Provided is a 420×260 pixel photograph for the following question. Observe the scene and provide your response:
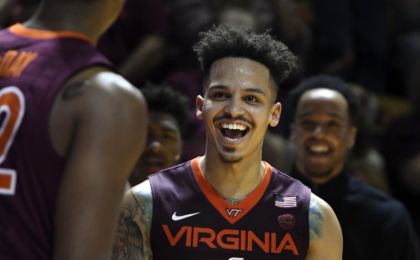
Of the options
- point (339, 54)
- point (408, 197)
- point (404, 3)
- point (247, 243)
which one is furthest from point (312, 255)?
point (404, 3)

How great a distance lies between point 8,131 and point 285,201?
163 cm

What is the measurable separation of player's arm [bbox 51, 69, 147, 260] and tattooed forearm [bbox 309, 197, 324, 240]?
1.43m

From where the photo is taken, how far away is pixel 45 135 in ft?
7.43

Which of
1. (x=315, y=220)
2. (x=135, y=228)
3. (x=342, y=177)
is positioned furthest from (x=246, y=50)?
(x=342, y=177)

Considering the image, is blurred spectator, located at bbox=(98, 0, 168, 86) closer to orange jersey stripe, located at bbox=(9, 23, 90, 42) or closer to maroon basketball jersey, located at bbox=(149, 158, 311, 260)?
maroon basketball jersey, located at bbox=(149, 158, 311, 260)

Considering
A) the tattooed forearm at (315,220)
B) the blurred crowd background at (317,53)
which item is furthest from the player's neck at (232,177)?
the blurred crowd background at (317,53)

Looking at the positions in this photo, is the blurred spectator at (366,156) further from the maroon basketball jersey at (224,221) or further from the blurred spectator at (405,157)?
the maroon basketball jersey at (224,221)

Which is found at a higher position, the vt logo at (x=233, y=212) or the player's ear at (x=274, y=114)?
the player's ear at (x=274, y=114)

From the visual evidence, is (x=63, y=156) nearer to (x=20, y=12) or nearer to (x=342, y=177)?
(x=342, y=177)

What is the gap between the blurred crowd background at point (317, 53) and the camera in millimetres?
6332

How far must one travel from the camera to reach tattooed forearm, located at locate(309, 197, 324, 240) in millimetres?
3568

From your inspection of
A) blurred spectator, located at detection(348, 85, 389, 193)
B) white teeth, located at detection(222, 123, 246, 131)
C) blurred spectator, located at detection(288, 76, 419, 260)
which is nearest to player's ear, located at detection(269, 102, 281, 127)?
white teeth, located at detection(222, 123, 246, 131)

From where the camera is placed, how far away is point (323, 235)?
11.7ft

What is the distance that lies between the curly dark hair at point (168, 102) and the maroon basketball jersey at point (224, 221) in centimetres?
161
